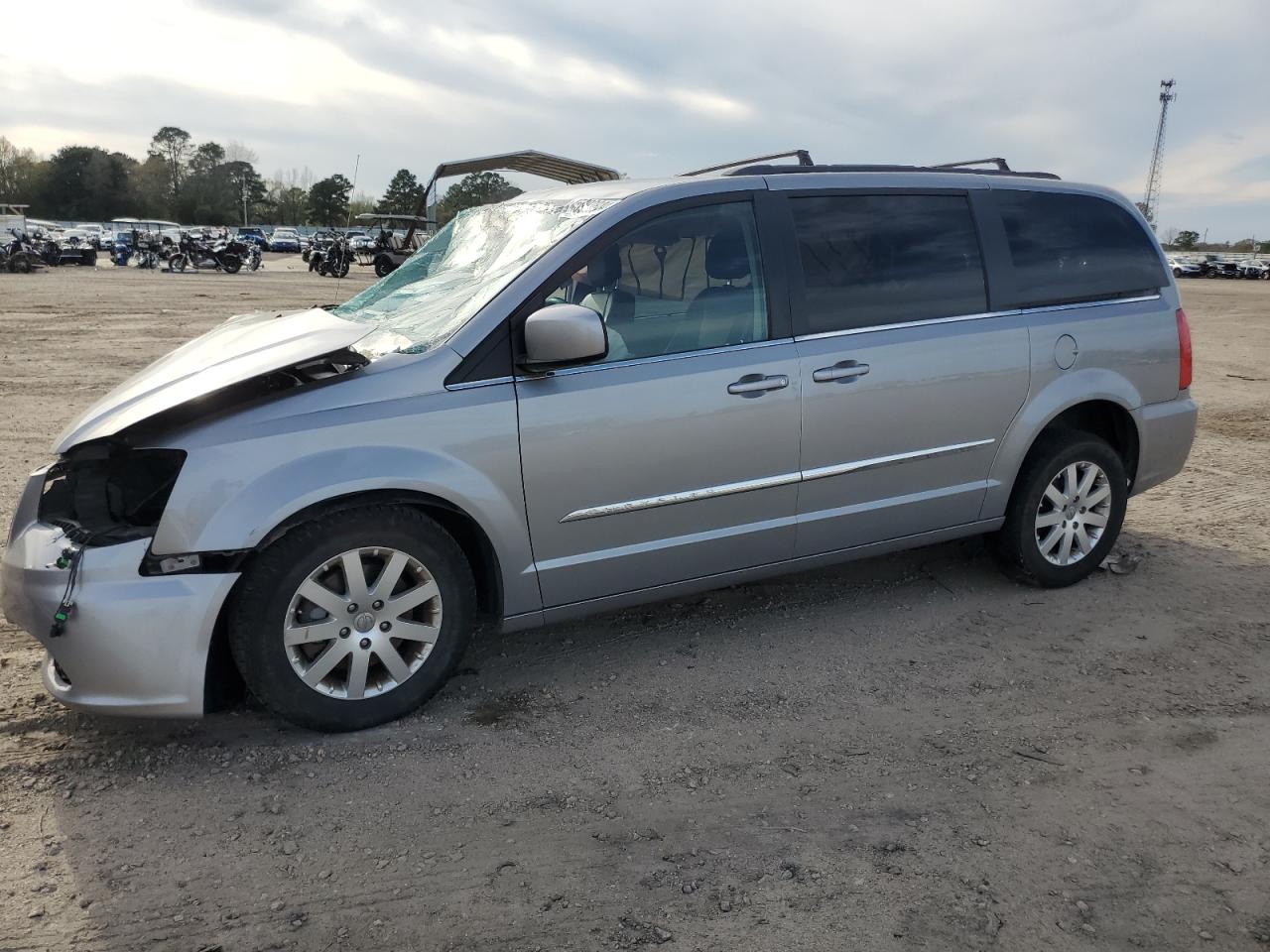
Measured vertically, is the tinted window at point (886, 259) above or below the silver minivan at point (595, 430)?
above

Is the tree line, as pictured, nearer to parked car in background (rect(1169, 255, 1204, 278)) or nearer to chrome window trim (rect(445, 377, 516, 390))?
parked car in background (rect(1169, 255, 1204, 278))

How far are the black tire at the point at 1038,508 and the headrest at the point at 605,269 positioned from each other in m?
2.12

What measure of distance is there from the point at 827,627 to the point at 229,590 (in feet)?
7.85

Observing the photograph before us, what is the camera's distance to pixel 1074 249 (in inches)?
178

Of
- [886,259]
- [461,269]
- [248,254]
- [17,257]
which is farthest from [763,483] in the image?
[248,254]

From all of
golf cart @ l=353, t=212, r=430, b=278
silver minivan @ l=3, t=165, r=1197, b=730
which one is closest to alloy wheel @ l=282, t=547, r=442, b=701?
silver minivan @ l=3, t=165, r=1197, b=730

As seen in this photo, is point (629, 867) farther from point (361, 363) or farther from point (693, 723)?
point (361, 363)

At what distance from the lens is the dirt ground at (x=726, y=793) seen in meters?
2.47

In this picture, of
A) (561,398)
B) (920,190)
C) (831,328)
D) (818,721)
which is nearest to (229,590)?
(561,398)

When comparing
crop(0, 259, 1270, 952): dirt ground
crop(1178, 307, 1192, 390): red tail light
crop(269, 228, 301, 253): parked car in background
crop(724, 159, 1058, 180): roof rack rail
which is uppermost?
crop(269, 228, 301, 253): parked car in background

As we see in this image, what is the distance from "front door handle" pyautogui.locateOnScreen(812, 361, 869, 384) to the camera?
3.80m

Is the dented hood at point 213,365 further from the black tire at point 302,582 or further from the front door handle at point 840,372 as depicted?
the front door handle at point 840,372

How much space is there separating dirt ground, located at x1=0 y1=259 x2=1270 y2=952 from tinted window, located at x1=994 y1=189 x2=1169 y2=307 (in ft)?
4.55

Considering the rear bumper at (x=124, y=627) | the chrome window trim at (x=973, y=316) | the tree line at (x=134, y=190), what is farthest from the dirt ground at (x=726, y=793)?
the tree line at (x=134, y=190)
